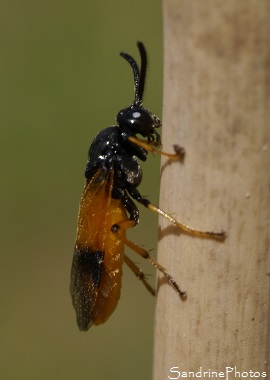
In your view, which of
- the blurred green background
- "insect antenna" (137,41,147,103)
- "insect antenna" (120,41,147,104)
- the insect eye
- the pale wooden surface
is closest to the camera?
the pale wooden surface

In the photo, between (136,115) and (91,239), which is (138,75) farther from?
(91,239)

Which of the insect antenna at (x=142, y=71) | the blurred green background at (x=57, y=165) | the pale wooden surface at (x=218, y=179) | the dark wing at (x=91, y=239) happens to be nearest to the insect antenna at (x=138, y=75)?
the insect antenna at (x=142, y=71)

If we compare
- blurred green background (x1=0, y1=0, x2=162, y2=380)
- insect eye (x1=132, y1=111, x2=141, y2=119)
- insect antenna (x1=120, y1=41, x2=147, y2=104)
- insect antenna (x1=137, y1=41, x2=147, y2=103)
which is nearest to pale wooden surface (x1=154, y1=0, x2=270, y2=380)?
insect antenna (x1=137, y1=41, x2=147, y2=103)

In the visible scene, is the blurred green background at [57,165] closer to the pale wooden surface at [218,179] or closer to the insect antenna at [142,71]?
the insect antenna at [142,71]

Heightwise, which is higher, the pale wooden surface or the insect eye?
the insect eye

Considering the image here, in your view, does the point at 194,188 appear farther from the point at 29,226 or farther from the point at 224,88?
the point at 29,226

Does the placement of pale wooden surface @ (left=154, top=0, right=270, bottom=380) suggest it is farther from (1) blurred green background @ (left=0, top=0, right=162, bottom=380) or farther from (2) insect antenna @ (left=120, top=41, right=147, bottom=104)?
(1) blurred green background @ (left=0, top=0, right=162, bottom=380)

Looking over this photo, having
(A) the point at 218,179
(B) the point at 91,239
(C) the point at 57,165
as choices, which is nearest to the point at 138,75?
(B) the point at 91,239
